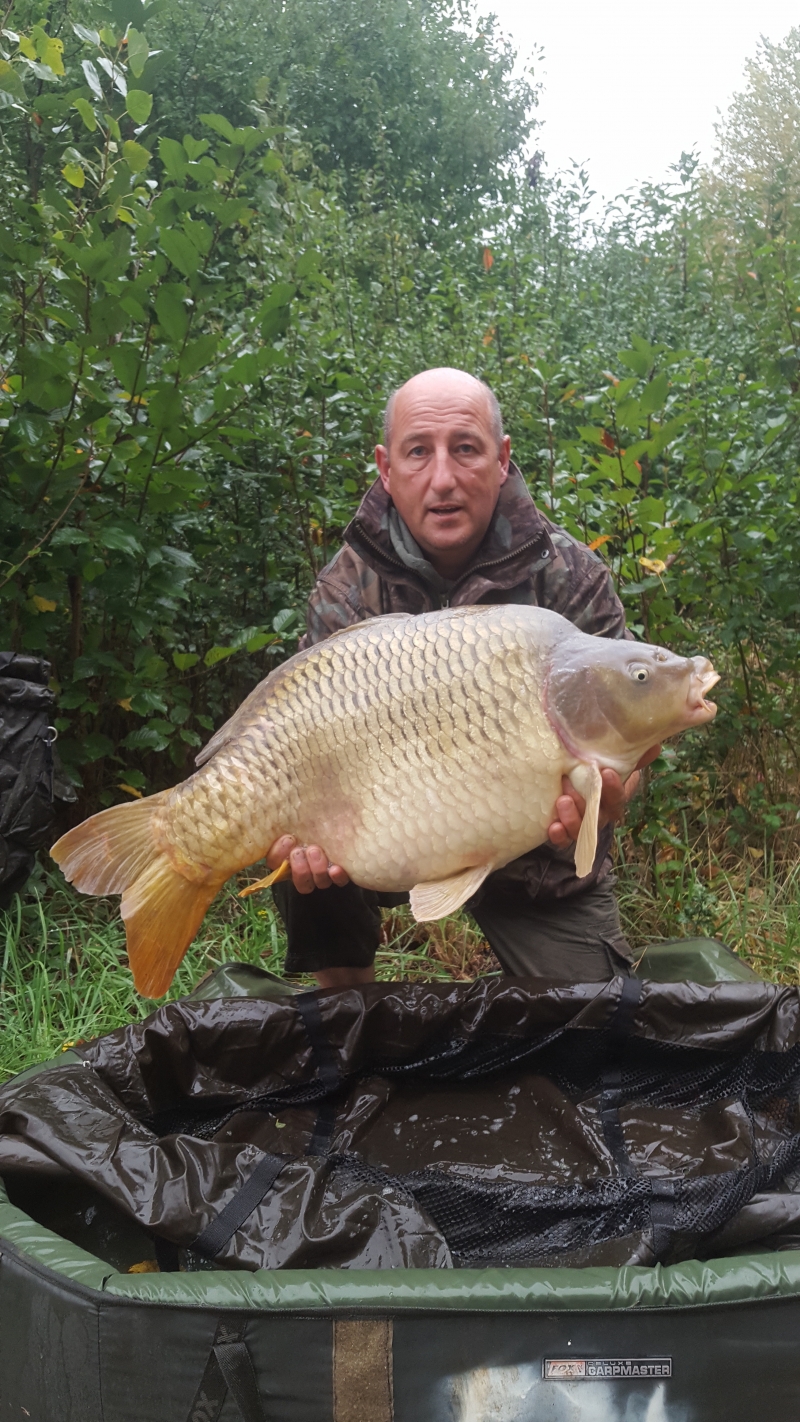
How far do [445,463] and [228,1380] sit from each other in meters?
1.24

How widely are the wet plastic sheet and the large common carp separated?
0.75ft

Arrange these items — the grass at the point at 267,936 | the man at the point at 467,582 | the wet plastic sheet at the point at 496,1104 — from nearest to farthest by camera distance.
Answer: the wet plastic sheet at the point at 496,1104, the man at the point at 467,582, the grass at the point at 267,936

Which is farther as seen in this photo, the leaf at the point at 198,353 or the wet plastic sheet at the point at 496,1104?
the leaf at the point at 198,353

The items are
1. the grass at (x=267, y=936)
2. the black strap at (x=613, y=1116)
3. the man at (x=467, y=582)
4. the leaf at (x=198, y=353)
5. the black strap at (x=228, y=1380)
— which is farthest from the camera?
the grass at (x=267, y=936)

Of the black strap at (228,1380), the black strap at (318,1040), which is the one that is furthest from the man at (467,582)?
the black strap at (228,1380)

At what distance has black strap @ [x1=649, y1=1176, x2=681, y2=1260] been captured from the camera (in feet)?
4.30

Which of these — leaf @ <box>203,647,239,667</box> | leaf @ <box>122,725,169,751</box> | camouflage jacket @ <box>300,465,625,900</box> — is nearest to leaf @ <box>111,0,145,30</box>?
camouflage jacket @ <box>300,465,625,900</box>

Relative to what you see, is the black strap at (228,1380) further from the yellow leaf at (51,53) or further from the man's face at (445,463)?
the yellow leaf at (51,53)

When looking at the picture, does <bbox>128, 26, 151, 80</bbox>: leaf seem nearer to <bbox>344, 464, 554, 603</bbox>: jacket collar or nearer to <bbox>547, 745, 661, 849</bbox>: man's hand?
<bbox>344, 464, 554, 603</bbox>: jacket collar

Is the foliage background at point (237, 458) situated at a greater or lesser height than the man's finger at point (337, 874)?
greater

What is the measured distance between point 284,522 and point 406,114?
11483 mm

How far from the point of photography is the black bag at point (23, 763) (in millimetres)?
2023

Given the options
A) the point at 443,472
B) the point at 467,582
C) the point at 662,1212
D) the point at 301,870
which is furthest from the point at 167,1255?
the point at 443,472

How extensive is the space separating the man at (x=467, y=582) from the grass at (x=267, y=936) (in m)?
0.39
